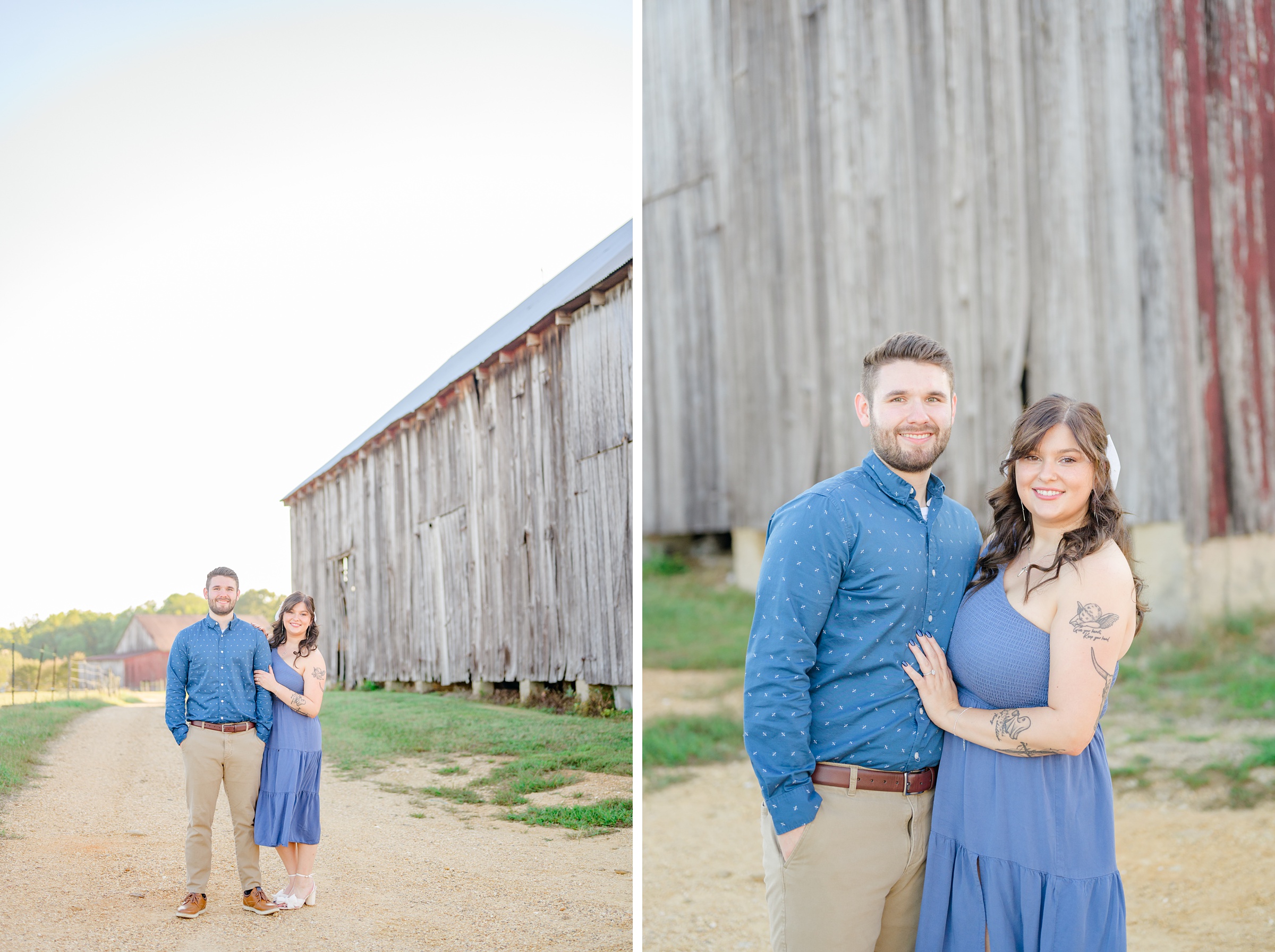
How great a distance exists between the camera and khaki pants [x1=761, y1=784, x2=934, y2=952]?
2.02m

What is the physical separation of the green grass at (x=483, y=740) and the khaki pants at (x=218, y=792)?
0.38m

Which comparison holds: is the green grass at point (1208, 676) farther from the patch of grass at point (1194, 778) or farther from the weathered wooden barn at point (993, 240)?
the patch of grass at point (1194, 778)

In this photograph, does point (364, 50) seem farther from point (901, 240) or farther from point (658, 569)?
point (658, 569)

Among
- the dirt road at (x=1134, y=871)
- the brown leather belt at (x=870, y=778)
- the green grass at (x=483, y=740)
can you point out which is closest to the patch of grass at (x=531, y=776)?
the green grass at (x=483, y=740)

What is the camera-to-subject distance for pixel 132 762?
293cm

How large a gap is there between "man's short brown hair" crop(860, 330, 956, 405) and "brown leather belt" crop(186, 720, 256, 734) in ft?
6.77

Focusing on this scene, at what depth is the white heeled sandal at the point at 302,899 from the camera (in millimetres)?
2984

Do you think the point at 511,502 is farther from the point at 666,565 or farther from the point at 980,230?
the point at 666,565

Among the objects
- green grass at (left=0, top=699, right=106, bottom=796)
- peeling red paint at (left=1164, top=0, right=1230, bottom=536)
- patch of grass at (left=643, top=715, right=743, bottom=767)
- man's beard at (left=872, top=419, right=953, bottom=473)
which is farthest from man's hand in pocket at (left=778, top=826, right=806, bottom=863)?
peeling red paint at (left=1164, top=0, right=1230, bottom=536)

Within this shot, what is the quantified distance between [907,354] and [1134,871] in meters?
2.44

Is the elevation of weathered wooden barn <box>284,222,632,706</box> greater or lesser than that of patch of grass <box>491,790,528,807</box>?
greater

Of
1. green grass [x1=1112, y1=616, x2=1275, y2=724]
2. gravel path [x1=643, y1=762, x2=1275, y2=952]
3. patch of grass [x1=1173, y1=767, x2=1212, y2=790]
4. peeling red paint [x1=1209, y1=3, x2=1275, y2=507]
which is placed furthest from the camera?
peeling red paint [x1=1209, y1=3, x2=1275, y2=507]

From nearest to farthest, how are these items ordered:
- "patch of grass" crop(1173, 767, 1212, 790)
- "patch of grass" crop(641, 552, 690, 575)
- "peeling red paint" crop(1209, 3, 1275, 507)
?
"patch of grass" crop(1173, 767, 1212, 790) < "peeling red paint" crop(1209, 3, 1275, 507) < "patch of grass" crop(641, 552, 690, 575)

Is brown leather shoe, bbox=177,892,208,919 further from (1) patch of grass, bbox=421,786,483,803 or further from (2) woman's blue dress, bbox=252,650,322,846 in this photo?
(1) patch of grass, bbox=421,786,483,803
